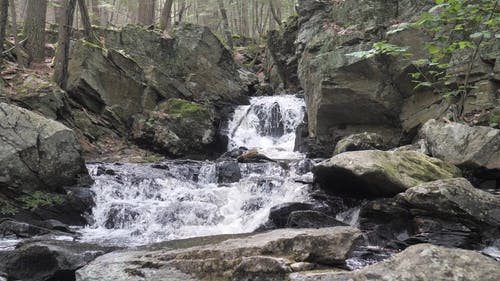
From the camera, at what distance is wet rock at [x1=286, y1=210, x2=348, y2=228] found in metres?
7.05

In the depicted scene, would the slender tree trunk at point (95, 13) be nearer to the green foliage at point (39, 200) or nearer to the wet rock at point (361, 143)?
the green foliage at point (39, 200)

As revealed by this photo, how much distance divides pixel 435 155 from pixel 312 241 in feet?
20.7

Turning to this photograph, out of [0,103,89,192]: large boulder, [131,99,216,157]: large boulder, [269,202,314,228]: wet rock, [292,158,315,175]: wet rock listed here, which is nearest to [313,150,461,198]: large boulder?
[269,202,314,228]: wet rock

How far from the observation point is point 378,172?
7754mm

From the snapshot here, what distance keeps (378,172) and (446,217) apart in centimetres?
141

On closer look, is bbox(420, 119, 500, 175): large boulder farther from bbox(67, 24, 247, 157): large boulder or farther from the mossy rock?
the mossy rock

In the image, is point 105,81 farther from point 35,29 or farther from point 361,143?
point 361,143

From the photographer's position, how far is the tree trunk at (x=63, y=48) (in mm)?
14047

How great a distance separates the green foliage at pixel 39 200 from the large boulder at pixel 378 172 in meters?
5.57

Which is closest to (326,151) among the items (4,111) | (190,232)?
(190,232)

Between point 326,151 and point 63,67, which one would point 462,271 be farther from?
point 63,67

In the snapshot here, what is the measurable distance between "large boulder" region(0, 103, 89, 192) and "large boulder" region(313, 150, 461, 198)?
573 centimetres

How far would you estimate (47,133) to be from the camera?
386 inches

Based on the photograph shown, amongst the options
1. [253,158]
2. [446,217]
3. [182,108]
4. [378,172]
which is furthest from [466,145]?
[182,108]
